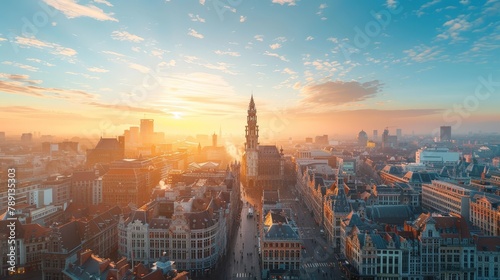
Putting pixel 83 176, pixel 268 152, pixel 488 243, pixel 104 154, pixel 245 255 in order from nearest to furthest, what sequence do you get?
pixel 488 243 → pixel 245 255 → pixel 83 176 → pixel 104 154 → pixel 268 152

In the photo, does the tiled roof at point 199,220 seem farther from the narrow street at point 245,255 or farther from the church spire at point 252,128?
the church spire at point 252,128

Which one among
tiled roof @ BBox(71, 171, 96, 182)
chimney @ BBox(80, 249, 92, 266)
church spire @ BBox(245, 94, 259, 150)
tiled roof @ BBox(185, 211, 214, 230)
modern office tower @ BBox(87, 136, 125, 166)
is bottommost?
chimney @ BBox(80, 249, 92, 266)

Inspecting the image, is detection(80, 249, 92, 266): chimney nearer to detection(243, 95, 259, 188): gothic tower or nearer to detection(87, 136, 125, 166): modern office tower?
detection(243, 95, 259, 188): gothic tower

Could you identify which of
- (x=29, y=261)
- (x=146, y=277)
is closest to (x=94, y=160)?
(x=29, y=261)

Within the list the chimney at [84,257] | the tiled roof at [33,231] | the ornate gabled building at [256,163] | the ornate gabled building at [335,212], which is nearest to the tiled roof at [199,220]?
the chimney at [84,257]

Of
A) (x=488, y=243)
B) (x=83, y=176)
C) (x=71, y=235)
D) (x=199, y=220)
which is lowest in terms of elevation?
(x=488, y=243)

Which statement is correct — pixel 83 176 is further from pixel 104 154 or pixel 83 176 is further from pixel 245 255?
pixel 245 255

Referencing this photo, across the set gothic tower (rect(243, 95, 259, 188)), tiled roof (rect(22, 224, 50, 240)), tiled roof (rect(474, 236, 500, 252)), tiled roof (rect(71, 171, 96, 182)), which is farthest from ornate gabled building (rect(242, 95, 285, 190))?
tiled roof (rect(22, 224, 50, 240))

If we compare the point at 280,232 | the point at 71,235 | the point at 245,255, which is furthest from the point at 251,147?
the point at 71,235
